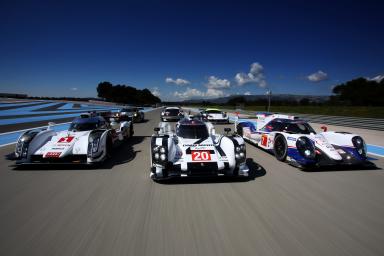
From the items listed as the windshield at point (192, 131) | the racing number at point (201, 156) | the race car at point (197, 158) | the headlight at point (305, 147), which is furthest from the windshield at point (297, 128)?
the racing number at point (201, 156)

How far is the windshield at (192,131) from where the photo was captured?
Answer: 20.5 ft

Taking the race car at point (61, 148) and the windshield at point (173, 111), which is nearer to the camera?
the race car at point (61, 148)

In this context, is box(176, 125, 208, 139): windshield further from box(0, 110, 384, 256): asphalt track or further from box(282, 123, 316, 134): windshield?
box(282, 123, 316, 134): windshield

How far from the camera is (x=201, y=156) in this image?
4.85 m

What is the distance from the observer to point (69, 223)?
298cm

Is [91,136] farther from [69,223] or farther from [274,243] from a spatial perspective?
[274,243]

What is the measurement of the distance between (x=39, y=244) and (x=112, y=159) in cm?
414

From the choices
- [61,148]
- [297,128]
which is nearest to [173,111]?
[297,128]

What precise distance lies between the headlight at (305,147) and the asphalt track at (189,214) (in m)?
0.47

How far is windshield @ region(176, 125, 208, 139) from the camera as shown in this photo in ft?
20.5

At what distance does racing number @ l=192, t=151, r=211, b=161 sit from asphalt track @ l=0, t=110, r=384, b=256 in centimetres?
46

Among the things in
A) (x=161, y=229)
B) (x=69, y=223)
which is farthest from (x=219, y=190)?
(x=69, y=223)

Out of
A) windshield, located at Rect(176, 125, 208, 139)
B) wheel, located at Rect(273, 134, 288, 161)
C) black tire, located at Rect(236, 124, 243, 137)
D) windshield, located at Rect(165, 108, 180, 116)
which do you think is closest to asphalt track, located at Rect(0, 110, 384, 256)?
wheel, located at Rect(273, 134, 288, 161)

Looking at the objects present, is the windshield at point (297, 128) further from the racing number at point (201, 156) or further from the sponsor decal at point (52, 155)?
the sponsor decal at point (52, 155)
